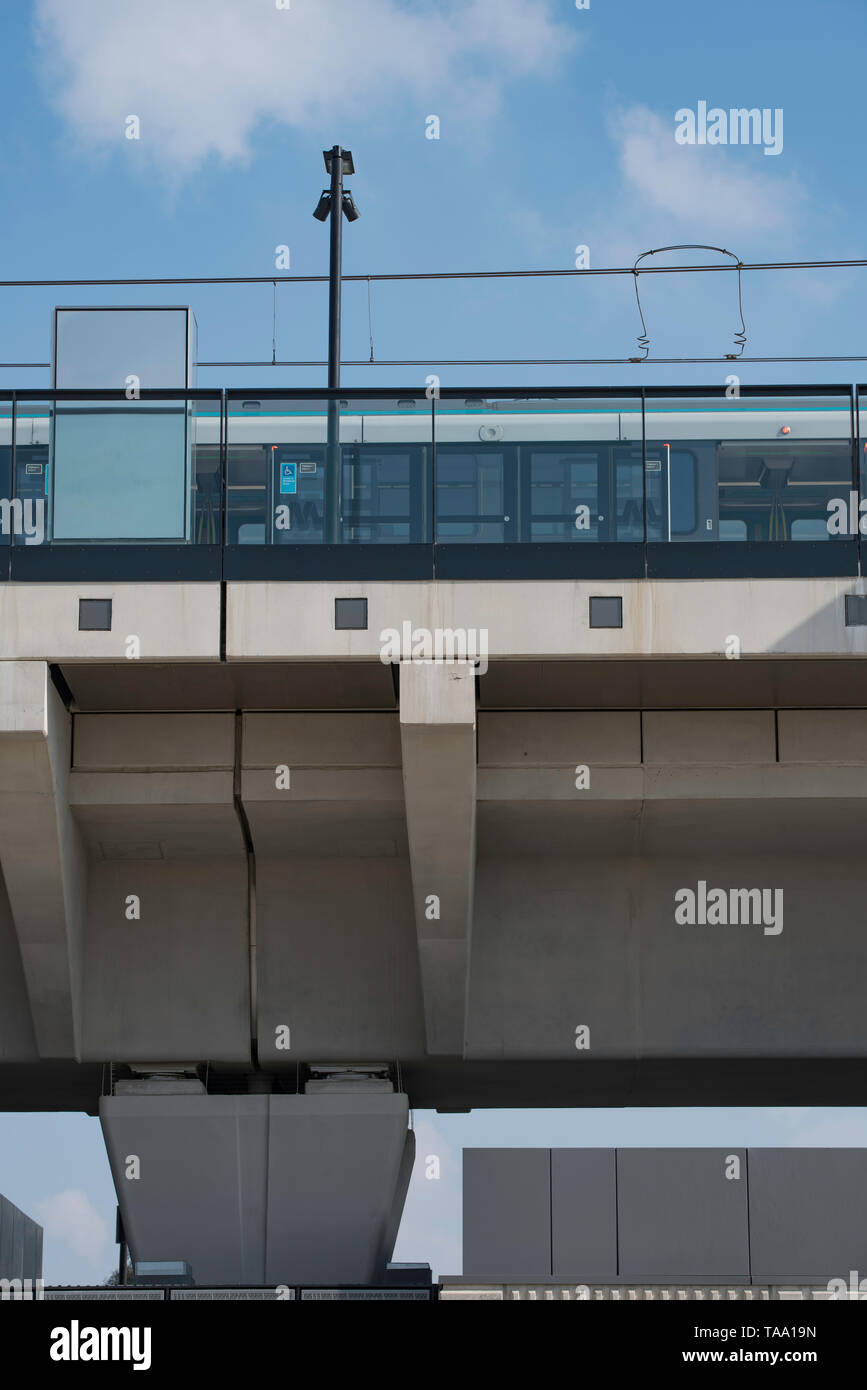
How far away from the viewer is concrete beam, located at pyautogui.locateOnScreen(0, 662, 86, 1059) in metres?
19.7

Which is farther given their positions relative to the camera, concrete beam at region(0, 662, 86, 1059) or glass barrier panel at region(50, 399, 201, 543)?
glass barrier panel at region(50, 399, 201, 543)

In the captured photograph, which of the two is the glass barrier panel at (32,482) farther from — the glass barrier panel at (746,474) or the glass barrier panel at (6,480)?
the glass barrier panel at (746,474)

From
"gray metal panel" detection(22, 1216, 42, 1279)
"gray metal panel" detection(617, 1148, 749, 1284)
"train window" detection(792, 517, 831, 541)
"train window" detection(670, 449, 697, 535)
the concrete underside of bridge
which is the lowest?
"gray metal panel" detection(22, 1216, 42, 1279)

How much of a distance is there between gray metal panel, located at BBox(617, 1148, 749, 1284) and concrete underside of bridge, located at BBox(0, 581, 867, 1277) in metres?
2.11

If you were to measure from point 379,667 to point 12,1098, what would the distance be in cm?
846

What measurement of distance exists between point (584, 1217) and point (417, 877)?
13.0ft

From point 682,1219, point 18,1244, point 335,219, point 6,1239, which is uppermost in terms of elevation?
point 335,219

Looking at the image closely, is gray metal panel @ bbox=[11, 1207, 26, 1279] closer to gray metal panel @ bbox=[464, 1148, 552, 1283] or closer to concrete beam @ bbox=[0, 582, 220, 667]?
gray metal panel @ bbox=[464, 1148, 552, 1283]

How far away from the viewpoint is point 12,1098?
24.7 meters

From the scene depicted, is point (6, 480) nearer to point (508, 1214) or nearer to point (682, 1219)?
point (508, 1214)

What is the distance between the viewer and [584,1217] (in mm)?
20328

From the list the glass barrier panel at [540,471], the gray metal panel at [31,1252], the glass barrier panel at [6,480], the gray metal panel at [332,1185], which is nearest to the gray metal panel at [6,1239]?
the gray metal panel at [31,1252]

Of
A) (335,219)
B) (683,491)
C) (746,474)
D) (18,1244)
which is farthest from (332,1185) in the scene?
(335,219)

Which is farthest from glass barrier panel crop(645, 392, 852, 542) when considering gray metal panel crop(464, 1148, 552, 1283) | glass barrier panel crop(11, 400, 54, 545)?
gray metal panel crop(464, 1148, 552, 1283)
